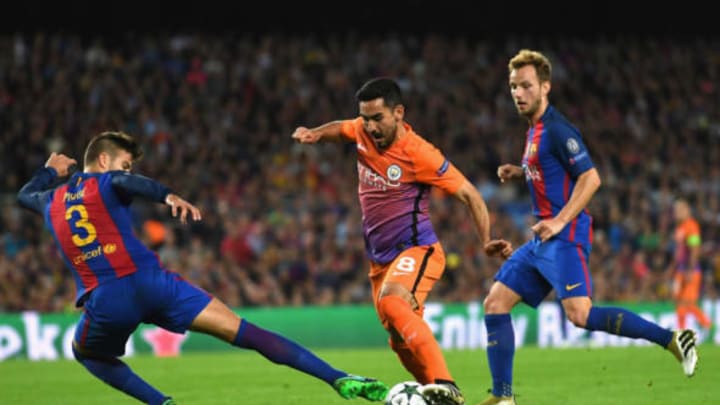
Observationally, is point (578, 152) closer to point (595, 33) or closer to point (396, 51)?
point (396, 51)

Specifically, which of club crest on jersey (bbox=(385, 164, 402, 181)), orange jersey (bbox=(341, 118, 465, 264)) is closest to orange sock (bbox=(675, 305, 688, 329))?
orange jersey (bbox=(341, 118, 465, 264))

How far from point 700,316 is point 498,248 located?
38.4 ft

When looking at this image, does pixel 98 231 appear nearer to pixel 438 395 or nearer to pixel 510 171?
pixel 438 395

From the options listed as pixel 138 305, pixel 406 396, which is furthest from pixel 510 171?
pixel 138 305

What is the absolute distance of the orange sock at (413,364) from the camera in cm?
731

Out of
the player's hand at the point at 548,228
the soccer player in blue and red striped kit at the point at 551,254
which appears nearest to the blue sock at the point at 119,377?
the soccer player in blue and red striped kit at the point at 551,254

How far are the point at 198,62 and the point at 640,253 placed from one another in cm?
1009

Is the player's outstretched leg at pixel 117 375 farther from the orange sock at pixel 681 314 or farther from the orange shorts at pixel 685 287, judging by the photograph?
the orange sock at pixel 681 314

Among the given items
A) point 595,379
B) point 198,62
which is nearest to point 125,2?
point 198,62

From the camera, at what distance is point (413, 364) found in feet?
25.2

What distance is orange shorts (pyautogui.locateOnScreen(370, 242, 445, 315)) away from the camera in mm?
7645

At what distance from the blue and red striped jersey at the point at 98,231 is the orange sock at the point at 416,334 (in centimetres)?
157

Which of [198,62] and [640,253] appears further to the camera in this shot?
[198,62]

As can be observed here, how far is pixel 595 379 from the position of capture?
10695 millimetres
